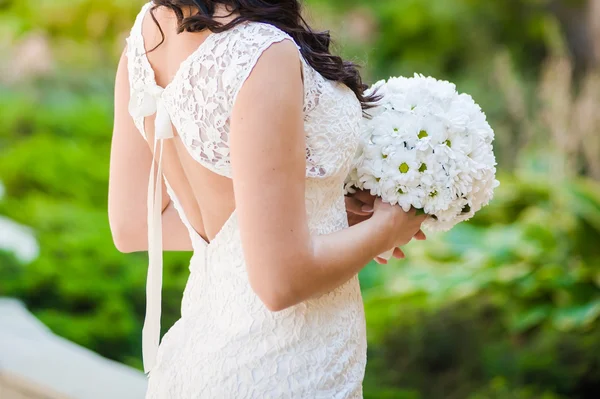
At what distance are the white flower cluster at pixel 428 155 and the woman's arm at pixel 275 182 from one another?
0.88 ft

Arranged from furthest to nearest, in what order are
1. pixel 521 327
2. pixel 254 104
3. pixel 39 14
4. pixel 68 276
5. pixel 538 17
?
pixel 39 14, pixel 538 17, pixel 68 276, pixel 521 327, pixel 254 104

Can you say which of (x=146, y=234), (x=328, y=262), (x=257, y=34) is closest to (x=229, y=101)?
(x=257, y=34)

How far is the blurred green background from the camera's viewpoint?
4.36 metres

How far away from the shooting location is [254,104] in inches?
52.2

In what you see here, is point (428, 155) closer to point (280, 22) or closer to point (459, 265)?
point (280, 22)

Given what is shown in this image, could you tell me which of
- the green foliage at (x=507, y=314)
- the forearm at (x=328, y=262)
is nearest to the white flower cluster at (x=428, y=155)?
the forearm at (x=328, y=262)

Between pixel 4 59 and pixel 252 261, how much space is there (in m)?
9.88

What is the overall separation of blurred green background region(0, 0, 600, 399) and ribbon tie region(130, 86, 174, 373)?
1.48 feet

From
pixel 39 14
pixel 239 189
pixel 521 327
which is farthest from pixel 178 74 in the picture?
pixel 39 14

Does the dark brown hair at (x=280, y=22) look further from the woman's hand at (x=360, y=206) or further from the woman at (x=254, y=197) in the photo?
the woman's hand at (x=360, y=206)

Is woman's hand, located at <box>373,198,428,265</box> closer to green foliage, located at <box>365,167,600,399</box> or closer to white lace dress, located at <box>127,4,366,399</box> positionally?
white lace dress, located at <box>127,4,366,399</box>

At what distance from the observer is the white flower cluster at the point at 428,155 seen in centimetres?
160

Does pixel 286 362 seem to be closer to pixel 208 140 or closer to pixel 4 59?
pixel 208 140

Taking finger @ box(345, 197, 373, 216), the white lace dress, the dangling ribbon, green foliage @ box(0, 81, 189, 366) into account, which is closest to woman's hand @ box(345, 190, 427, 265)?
finger @ box(345, 197, 373, 216)
